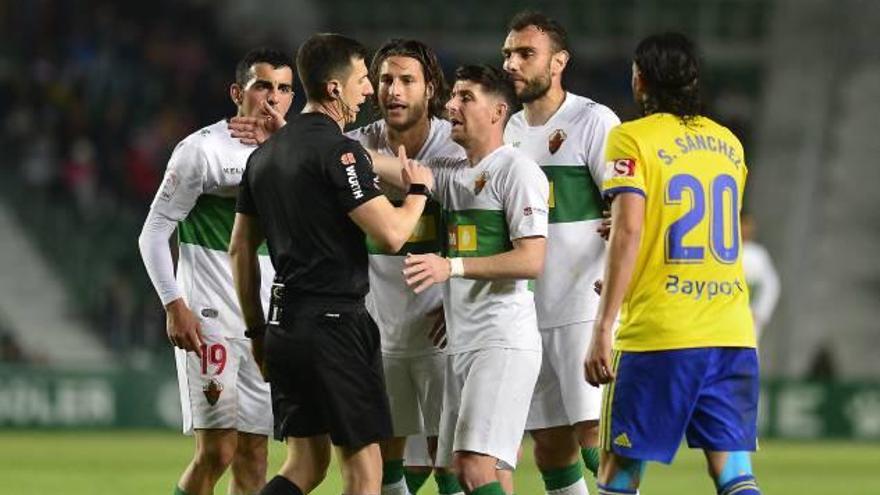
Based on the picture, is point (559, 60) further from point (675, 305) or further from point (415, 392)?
point (675, 305)

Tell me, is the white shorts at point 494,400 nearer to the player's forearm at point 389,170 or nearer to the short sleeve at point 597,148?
the player's forearm at point 389,170

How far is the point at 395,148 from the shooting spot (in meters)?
8.77

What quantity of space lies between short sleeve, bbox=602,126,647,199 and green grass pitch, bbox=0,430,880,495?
16.5 feet

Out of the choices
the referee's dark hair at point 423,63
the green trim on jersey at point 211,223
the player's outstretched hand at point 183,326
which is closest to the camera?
the referee's dark hair at point 423,63

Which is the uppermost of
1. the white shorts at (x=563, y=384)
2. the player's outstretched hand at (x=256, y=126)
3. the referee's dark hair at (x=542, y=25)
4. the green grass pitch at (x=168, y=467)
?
the referee's dark hair at (x=542, y=25)

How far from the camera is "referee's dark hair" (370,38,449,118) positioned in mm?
8469

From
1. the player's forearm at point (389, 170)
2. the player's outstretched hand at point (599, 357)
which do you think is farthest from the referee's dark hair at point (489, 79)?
the player's outstretched hand at point (599, 357)

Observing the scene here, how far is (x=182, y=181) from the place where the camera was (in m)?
8.84

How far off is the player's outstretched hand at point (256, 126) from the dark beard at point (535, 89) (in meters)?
1.17

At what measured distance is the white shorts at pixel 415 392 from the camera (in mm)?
8625

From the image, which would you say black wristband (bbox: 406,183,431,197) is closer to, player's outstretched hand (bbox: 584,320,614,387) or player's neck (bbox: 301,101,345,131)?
player's neck (bbox: 301,101,345,131)

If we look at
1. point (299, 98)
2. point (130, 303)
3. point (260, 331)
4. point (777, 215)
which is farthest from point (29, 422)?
point (260, 331)

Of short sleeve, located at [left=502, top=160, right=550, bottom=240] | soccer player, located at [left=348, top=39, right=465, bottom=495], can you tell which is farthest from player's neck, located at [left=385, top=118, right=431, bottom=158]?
short sleeve, located at [left=502, top=160, right=550, bottom=240]

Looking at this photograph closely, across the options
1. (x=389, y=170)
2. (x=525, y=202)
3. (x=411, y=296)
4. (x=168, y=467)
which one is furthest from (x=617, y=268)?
(x=168, y=467)
